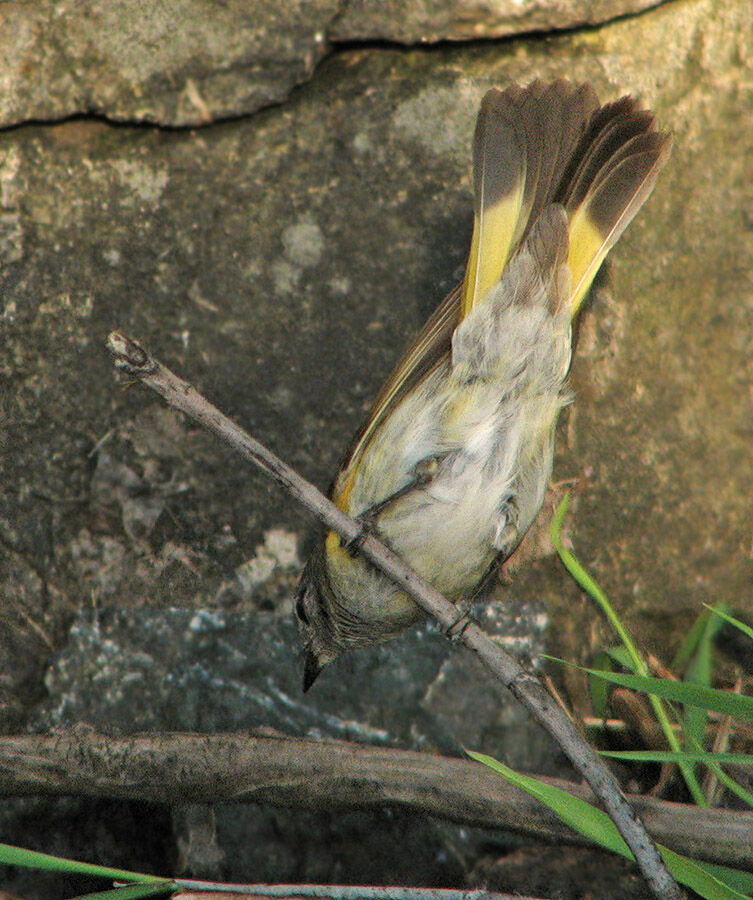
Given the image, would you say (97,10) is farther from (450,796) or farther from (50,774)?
(450,796)

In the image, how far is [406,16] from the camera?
3.48 m

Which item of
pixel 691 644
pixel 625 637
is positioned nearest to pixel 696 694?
pixel 625 637

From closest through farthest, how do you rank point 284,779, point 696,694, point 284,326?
point 696,694, point 284,779, point 284,326

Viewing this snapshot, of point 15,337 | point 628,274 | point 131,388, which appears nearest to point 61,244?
point 15,337

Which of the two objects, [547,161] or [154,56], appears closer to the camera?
[547,161]

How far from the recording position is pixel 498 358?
9.84ft

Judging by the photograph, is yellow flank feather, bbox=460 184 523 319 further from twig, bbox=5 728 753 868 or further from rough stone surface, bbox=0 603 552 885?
twig, bbox=5 728 753 868

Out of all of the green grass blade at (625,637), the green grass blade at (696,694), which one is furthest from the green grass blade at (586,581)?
the green grass blade at (696,694)

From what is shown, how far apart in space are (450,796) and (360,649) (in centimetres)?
84

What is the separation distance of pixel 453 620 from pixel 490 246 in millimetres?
1243

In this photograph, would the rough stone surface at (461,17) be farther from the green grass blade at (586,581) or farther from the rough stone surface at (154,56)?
the green grass blade at (586,581)

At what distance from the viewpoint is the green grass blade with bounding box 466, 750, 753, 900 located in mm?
2357

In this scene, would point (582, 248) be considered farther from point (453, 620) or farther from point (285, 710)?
point (285, 710)

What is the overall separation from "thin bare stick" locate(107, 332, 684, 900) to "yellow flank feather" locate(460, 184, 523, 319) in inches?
35.5
